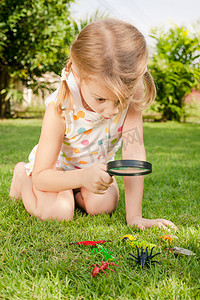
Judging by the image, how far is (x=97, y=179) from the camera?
1780mm

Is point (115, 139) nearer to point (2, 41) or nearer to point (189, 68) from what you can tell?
point (2, 41)

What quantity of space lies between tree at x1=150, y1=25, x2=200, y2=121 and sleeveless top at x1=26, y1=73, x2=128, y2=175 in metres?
9.59

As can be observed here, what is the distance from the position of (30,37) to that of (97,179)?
9423mm

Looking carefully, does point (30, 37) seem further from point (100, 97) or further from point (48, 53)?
point (100, 97)

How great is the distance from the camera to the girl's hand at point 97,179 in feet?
5.82

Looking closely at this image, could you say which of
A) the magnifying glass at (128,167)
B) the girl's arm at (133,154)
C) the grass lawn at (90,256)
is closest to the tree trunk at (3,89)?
the grass lawn at (90,256)

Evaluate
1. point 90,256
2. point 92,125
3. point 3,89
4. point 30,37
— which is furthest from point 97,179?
point 3,89

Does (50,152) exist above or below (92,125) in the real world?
below

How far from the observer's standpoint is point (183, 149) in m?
5.65

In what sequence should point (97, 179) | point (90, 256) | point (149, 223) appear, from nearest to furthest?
1. point (90, 256)
2. point (97, 179)
3. point (149, 223)

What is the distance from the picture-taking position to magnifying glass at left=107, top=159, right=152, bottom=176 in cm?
162

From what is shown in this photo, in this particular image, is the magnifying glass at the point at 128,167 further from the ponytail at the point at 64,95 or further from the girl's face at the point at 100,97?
the ponytail at the point at 64,95

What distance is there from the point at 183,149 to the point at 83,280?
4.57 m

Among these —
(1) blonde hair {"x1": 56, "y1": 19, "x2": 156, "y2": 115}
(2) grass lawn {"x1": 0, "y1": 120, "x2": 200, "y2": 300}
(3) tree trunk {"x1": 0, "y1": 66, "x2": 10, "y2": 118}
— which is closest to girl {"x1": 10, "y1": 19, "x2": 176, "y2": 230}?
(1) blonde hair {"x1": 56, "y1": 19, "x2": 156, "y2": 115}
